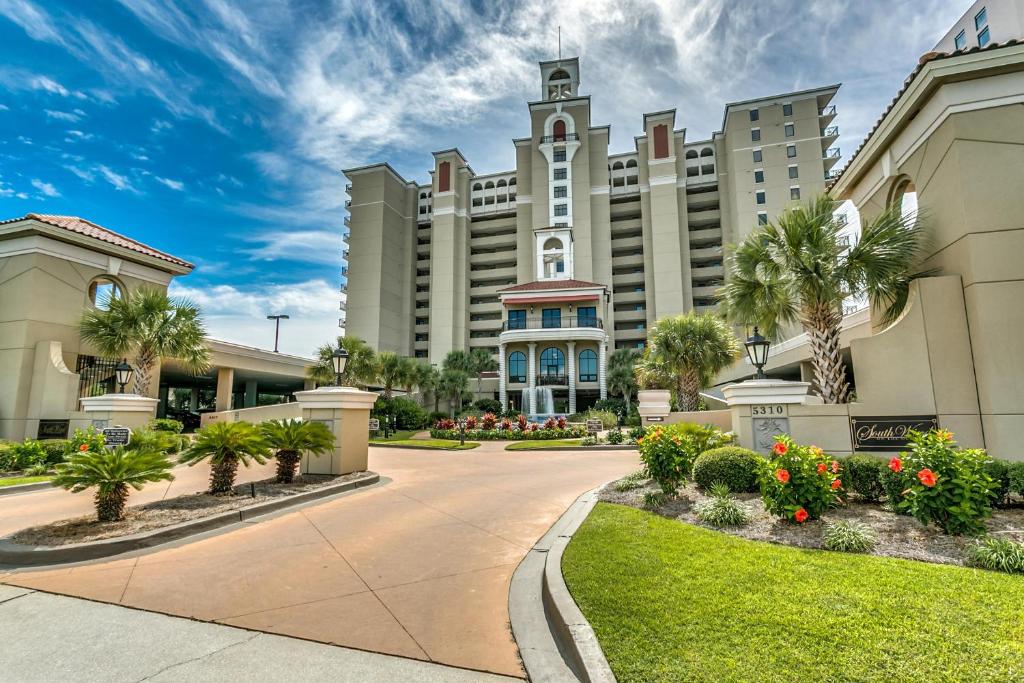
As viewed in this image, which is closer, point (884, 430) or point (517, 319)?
point (884, 430)

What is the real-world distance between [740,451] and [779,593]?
4625mm

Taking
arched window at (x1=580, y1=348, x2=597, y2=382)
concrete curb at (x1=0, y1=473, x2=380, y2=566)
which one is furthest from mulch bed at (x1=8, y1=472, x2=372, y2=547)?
arched window at (x1=580, y1=348, x2=597, y2=382)

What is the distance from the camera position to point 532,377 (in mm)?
46875

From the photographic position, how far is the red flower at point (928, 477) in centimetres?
541

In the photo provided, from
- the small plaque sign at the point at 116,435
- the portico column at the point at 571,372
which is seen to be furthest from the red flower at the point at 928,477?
the portico column at the point at 571,372

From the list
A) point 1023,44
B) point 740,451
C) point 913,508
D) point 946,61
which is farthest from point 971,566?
point 1023,44

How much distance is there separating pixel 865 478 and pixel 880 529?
5.07 ft

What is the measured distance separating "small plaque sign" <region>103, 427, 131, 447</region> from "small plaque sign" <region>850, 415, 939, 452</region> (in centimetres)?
1715

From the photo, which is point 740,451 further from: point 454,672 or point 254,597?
point 254,597

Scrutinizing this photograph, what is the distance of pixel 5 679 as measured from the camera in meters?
3.20

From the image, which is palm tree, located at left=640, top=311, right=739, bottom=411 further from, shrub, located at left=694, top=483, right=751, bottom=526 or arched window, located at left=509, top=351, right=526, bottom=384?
arched window, located at left=509, top=351, right=526, bottom=384

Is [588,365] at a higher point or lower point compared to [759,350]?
higher

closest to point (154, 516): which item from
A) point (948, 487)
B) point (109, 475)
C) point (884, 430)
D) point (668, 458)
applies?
point (109, 475)

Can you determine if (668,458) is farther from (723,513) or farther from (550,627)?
(550,627)
